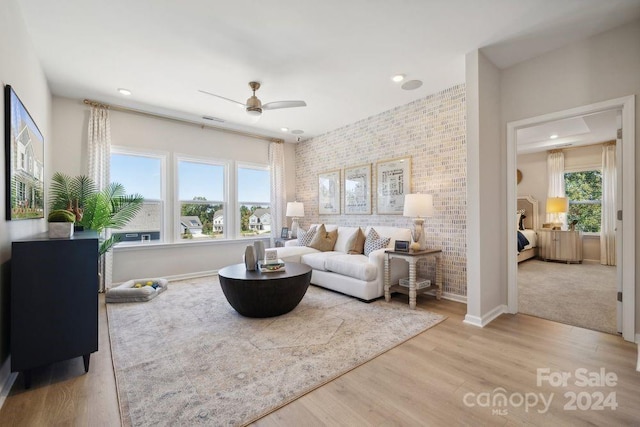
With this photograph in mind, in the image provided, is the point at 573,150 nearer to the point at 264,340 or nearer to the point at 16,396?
the point at 264,340

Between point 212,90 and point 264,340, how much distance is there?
314 centimetres

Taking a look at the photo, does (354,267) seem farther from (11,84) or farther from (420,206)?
(11,84)

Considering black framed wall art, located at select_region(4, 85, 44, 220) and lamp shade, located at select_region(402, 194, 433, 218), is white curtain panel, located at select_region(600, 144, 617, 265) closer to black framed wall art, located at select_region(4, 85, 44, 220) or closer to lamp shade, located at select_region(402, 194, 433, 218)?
lamp shade, located at select_region(402, 194, 433, 218)

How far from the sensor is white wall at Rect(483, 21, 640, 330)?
7.79ft

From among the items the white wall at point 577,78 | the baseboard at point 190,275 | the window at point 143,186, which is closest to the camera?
the white wall at point 577,78

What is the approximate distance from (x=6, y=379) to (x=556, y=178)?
902 centimetres

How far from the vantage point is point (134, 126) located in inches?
173

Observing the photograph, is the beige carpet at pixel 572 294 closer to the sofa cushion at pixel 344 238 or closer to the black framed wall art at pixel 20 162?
the sofa cushion at pixel 344 238

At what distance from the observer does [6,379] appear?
1769 millimetres

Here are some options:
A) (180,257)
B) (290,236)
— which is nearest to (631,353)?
(290,236)

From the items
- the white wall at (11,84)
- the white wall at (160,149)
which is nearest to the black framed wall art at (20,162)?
the white wall at (11,84)

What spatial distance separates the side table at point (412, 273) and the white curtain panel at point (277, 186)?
2.93m

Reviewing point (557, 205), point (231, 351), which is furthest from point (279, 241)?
point (557, 205)

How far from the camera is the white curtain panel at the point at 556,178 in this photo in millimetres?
6406
